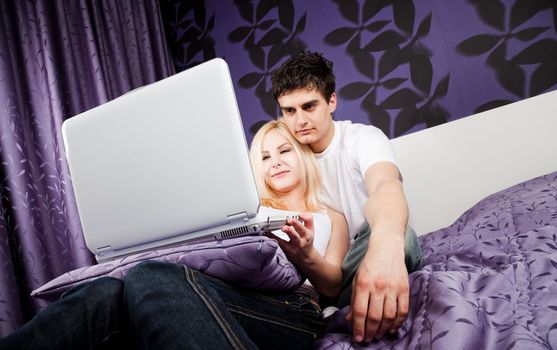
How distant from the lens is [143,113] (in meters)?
0.79

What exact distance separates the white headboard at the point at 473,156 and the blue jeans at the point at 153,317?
140 cm

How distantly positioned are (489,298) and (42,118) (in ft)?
6.48

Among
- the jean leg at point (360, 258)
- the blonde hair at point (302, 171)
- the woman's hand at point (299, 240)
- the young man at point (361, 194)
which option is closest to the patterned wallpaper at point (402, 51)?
the young man at point (361, 194)

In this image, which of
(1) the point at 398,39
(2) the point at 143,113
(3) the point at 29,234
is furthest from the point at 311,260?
(1) the point at 398,39

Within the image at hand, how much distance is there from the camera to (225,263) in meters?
0.75

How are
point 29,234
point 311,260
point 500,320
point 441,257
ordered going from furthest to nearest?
point 29,234
point 441,257
point 311,260
point 500,320

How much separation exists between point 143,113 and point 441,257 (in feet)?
3.13

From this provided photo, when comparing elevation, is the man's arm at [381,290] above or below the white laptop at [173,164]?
below

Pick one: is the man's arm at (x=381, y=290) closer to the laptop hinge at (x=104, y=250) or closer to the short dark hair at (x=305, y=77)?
the laptop hinge at (x=104, y=250)

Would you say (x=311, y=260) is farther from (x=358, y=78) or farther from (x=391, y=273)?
(x=358, y=78)

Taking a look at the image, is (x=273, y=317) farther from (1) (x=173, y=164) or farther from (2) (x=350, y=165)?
(2) (x=350, y=165)

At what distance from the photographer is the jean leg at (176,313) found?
1.88 feet

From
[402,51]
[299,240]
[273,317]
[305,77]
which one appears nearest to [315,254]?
[299,240]

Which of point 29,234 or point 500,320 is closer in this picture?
point 500,320
